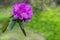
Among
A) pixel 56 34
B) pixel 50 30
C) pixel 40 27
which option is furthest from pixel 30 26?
pixel 56 34

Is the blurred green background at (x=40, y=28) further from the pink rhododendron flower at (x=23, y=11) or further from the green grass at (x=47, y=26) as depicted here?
the pink rhododendron flower at (x=23, y=11)

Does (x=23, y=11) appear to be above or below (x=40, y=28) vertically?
above

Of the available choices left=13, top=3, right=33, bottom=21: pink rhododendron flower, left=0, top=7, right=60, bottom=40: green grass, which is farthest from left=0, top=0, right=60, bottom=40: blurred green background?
left=13, top=3, right=33, bottom=21: pink rhododendron flower

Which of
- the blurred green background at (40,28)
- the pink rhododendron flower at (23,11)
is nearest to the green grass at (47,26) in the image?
the blurred green background at (40,28)

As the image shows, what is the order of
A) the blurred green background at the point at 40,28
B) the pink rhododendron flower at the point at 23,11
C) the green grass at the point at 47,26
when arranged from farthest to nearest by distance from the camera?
1. the green grass at the point at 47,26
2. the blurred green background at the point at 40,28
3. the pink rhododendron flower at the point at 23,11

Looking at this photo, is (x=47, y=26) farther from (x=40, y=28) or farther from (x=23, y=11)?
(x=23, y=11)

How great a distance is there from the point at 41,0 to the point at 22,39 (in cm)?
266

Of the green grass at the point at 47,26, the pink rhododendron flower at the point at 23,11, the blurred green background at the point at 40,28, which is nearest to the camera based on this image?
the pink rhododendron flower at the point at 23,11

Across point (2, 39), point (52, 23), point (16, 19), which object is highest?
point (16, 19)

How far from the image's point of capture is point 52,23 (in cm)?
568

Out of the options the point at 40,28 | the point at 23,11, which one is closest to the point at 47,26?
the point at 40,28

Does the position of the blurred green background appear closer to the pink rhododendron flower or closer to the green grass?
the green grass

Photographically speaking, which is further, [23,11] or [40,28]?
[40,28]

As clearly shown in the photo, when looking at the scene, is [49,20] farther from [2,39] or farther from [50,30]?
[2,39]
